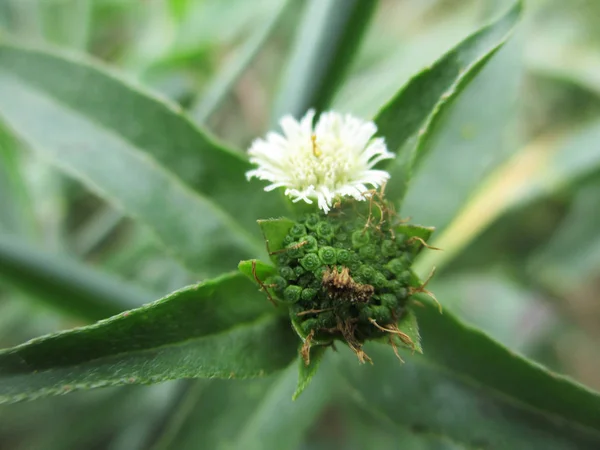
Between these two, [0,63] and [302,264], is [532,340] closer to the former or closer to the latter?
[302,264]

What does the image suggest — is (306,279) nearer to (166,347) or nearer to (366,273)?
(366,273)

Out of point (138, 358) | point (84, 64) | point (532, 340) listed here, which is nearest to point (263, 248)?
point (138, 358)

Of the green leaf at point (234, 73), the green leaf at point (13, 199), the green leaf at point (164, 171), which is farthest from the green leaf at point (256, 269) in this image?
the green leaf at point (13, 199)

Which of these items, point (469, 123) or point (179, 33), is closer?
point (469, 123)

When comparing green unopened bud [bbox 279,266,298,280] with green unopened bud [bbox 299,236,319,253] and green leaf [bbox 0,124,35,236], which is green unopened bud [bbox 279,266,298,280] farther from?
green leaf [bbox 0,124,35,236]

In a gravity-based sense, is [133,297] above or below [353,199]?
above

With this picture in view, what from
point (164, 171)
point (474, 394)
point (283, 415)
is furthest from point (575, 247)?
point (164, 171)

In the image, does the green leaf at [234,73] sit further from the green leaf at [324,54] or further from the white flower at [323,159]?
the white flower at [323,159]
